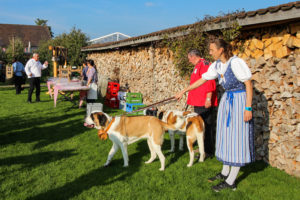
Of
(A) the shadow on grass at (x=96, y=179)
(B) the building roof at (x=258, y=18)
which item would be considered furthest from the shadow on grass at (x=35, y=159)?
(B) the building roof at (x=258, y=18)

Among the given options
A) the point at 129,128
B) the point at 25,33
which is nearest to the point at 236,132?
the point at 129,128

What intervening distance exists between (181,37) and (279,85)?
3209mm

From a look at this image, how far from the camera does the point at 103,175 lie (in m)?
4.23

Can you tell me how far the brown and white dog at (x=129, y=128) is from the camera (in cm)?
436

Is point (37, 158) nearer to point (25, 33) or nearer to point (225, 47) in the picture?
point (225, 47)

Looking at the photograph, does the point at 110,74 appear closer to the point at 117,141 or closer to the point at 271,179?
the point at 117,141

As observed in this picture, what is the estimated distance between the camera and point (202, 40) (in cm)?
609

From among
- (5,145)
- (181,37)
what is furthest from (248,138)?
(5,145)

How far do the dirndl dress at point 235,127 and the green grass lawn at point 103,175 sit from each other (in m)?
0.65

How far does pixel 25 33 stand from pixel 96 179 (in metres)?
57.1

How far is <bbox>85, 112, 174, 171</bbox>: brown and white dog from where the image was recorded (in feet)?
14.3

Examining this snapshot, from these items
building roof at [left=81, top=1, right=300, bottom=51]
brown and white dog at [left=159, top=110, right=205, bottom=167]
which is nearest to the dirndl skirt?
brown and white dog at [left=159, top=110, right=205, bottom=167]

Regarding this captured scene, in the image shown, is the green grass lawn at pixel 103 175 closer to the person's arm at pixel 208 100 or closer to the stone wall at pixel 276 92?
the stone wall at pixel 276 92

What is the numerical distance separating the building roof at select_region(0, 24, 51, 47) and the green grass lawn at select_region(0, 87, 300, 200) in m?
50.7
